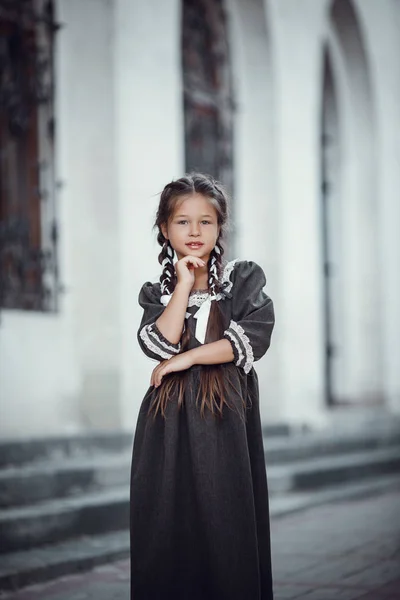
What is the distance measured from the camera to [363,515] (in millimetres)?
7273

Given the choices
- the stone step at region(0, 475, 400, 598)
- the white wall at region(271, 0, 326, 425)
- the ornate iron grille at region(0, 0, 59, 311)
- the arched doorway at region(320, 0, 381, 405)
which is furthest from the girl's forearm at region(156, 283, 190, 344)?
the arched doorway at region(320, 0, 381, 405)

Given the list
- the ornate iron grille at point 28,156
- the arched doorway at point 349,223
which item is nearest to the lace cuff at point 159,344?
the ornate iron grille at point 28,156

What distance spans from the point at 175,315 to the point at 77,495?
9.59 ft

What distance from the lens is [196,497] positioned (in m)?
3.34

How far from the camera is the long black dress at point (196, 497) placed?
3.32 meters

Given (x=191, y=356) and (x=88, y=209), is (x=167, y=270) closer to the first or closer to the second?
(x=191, y=356)

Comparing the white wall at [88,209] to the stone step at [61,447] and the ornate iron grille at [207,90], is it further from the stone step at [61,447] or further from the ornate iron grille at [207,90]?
the ornate iron grille at [207,90]

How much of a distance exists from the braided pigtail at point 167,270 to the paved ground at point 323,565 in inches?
66.5

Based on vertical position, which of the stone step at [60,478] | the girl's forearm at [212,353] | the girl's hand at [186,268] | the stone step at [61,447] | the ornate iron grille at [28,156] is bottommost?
the stone step at [60,478]

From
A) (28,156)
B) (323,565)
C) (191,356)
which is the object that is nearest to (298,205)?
(28,156)

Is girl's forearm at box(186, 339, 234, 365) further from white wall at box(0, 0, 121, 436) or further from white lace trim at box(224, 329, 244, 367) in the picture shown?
white wall at box(0, 0, 121, 436)

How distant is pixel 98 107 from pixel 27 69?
515 millimetres

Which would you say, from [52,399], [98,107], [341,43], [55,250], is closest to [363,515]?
[52,399]

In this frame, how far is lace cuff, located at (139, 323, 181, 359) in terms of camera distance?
3414 mm
